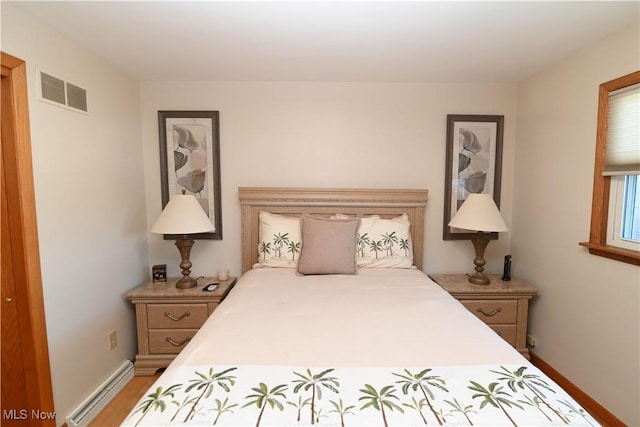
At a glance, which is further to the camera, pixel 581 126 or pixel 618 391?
pixel 581 126

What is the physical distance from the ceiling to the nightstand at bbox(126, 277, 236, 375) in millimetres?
1734

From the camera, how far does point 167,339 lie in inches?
91.3

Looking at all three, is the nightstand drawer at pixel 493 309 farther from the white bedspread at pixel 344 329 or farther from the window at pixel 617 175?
the window at pixel 617 175

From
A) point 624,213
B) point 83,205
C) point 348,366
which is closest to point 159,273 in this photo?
point 83,205

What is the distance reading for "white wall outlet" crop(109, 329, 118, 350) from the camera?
7.16ft

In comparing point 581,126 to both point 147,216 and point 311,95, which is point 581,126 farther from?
point 147,216

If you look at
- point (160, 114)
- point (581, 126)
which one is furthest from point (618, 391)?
point (160, 114)

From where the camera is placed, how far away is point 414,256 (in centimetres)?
268

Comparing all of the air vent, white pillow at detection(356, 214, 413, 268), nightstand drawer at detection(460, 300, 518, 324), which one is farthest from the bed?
the air vent

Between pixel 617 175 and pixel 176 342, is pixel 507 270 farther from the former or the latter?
pixel 176 342

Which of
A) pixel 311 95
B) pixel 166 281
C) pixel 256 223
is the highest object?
pixel 311 95

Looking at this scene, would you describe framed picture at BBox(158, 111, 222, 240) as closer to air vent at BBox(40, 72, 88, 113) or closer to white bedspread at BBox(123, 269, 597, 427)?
air vent at BBox(40, 72, 88, 113)

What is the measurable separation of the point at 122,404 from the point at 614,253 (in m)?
3.29

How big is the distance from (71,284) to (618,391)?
11.0 feet
